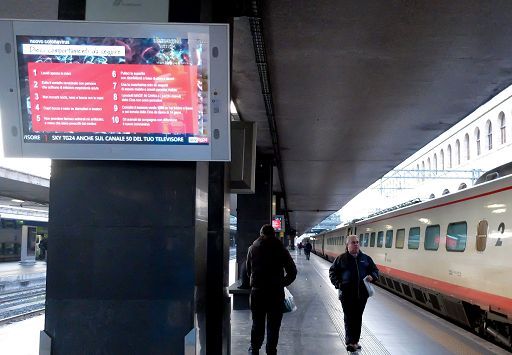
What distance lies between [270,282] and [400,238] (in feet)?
30.8

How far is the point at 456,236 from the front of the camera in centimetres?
957

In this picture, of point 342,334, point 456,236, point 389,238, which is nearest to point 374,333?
point 342,334

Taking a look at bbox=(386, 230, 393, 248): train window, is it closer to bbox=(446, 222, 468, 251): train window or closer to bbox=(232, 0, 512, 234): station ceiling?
bbox=(232, 0, 512, 234): station ceiling

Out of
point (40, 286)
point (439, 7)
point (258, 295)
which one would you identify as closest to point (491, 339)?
point (258, 295)

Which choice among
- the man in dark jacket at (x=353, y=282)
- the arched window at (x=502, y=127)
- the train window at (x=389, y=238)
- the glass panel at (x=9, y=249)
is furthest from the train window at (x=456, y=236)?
the glass panel at (x=9, y=249)

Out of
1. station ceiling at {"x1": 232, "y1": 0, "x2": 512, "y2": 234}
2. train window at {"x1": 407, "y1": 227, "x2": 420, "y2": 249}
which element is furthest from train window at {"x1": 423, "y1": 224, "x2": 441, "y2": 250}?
station ceiling at {"x1": 232, "y1": 0, "x2": 512, "y2": 234}

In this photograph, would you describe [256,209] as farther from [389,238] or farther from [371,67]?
[371,67]

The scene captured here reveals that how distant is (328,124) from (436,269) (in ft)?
12.8

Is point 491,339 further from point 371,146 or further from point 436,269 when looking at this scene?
point 371,146

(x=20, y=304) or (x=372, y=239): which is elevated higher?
(x=372, y=239)

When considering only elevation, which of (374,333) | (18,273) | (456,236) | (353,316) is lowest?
(18,273)

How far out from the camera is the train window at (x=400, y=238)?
1398 cm

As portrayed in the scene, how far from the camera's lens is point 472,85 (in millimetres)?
8781

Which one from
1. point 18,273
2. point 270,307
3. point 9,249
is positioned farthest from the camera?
point 9,249
